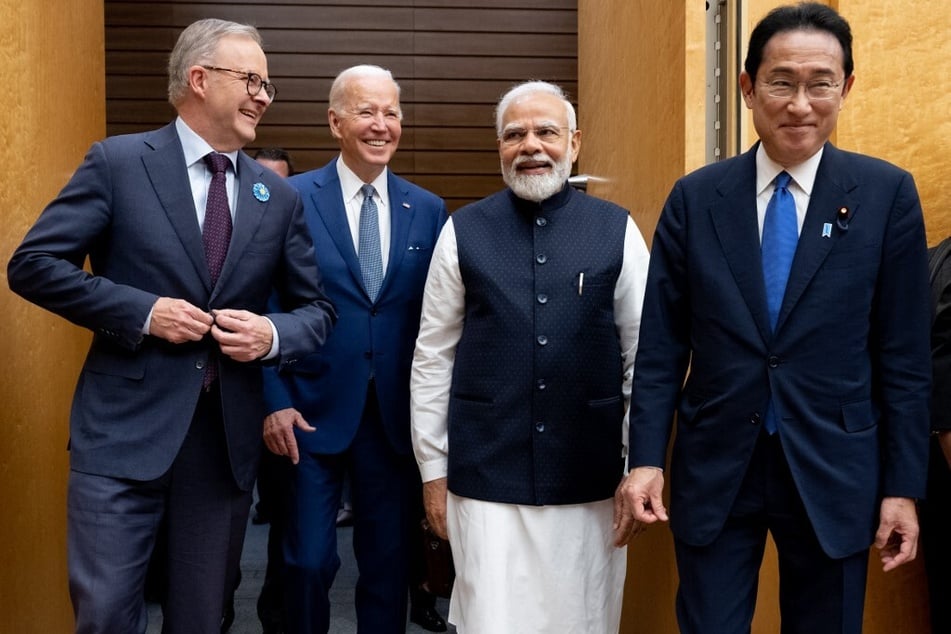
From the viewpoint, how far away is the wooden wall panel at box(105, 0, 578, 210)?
6.27 metres

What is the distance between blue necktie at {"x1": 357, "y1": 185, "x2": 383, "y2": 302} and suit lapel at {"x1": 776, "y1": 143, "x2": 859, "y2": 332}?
1.26m

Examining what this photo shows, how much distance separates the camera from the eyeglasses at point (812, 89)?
1.84m

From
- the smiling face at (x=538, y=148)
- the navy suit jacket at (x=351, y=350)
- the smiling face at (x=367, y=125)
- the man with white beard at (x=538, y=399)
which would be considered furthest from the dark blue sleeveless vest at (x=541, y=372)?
the smiling face at (x=367, y=125)

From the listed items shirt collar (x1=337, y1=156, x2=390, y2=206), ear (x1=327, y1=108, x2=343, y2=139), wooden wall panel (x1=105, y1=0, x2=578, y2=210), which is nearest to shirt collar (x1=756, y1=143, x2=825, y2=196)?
shirt collar (x1=337, y1=156, x2=390, y2=206)

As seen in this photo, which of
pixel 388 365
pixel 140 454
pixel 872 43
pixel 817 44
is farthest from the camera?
pixel 388 365

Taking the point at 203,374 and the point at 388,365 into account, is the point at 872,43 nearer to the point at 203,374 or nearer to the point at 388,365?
the point at 388,365

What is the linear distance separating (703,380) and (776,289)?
211mm

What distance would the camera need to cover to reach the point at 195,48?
2.33 metres

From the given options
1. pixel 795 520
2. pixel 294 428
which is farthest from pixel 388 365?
pixel 795 520

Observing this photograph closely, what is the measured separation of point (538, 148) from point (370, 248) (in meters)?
0.60

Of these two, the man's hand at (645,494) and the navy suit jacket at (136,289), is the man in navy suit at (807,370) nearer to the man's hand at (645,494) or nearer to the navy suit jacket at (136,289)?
the man's hand at (645,494)

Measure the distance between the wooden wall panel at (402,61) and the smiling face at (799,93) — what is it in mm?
4707

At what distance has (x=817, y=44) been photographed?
1.84 metres

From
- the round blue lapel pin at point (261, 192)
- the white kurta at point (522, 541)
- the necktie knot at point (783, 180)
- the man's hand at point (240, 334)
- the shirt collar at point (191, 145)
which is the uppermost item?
the shirt collar at point (191, 145)
